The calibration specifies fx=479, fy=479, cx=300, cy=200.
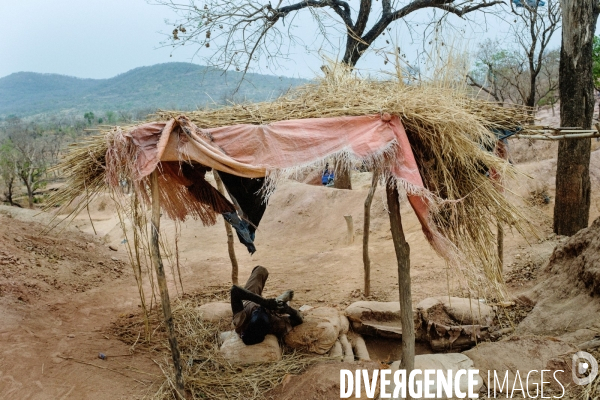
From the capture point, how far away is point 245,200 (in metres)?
4.42

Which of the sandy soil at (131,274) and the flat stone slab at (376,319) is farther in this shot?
the flat stone slab at (376,319)

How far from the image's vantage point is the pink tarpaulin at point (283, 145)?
10.7 ft

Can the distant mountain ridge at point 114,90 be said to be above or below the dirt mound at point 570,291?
above

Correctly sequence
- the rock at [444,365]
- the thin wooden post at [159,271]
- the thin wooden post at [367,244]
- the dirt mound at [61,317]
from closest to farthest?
the thin wooden post at [159,271], the rock at [444,365], the dirt mound at [61,317], the thin wooden post at [367,244]

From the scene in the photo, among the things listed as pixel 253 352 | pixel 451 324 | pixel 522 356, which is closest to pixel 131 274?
pixel 253 352

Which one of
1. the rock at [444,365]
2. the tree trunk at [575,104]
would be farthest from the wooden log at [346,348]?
the tree trunk at [575,104]

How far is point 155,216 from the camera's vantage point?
142 inches

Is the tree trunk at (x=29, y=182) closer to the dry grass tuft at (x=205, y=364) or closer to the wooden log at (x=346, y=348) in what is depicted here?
the dry grass tuft at (x=205, y=364)

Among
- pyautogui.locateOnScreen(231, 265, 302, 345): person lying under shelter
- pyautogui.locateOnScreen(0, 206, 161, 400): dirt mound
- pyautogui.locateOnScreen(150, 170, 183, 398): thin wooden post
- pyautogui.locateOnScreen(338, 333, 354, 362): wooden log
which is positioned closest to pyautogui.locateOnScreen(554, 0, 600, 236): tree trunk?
pyautogui.locateOnScreen(338, 333, 354, 362): wooden log

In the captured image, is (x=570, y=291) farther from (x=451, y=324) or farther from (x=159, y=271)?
(x=159, y=271)

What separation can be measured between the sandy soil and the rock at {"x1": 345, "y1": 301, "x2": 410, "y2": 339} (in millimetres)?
1206

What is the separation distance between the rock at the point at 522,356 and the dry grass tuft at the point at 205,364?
143cm

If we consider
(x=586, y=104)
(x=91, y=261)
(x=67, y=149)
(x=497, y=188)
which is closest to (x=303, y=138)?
(x=497, y=188)

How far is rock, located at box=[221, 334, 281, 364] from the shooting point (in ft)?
14.4
